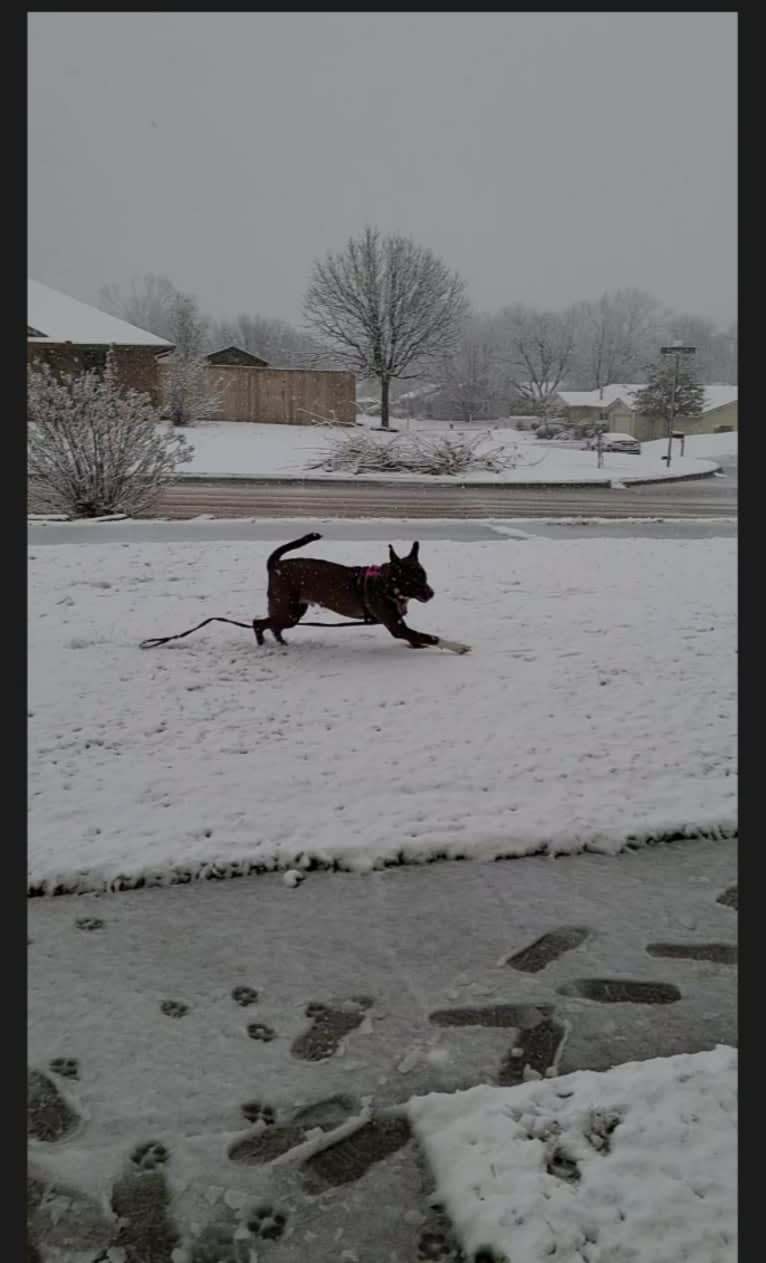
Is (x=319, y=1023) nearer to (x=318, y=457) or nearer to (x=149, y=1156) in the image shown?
(x=149, y=1156)

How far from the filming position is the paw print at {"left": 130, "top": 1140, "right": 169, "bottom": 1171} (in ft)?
4.29

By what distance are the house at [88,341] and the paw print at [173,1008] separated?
995 cm

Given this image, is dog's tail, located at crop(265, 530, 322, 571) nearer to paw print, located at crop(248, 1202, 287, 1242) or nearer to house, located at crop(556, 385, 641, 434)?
paw print, located at crop(248, 1202, 287, 1242)

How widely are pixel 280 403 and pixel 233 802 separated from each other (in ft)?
39.9

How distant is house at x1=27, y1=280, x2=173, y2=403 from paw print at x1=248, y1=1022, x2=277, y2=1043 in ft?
33.0

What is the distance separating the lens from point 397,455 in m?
12.8

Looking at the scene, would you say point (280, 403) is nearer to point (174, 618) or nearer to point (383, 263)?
point (383, 263)

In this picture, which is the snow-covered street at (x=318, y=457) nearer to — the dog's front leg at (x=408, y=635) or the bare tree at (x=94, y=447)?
the bare tree at (x=94, y=447)

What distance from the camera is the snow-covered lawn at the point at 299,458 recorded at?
12227mm

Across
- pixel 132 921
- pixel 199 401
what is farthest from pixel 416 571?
pixel 199 401

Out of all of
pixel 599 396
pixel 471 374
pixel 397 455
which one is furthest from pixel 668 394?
pixel 397 455

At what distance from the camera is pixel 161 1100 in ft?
4.73

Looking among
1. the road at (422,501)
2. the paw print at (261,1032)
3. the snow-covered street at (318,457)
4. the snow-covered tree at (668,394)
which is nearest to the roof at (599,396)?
the snow-covered tree at (668,394)

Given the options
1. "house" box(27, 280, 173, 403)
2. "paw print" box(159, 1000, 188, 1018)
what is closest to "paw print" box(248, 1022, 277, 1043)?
"paw print" box(159, 1000, 188, 1018)
